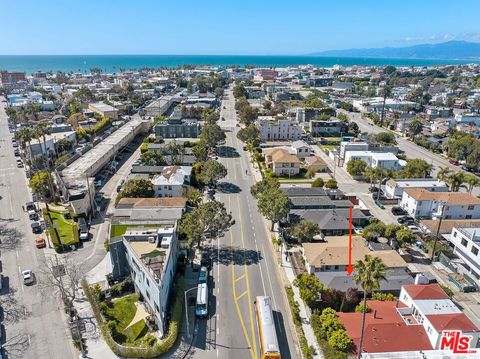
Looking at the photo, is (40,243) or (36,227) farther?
(36,227)

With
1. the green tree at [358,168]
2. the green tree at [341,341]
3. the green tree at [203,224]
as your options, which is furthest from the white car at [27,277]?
the green tree at [358,168]

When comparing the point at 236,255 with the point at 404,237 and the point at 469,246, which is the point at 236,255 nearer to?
the point at 404,237

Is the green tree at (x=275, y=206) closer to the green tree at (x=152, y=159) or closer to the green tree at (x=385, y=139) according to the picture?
the green tree at (x=152, y=159)

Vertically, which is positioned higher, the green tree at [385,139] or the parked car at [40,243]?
the green tree at [385,139]

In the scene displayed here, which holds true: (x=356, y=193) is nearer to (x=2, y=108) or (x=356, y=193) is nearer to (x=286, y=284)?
(x=286, y=284)

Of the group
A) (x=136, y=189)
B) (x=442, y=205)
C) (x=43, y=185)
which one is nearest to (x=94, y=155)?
(x=43, y=185)

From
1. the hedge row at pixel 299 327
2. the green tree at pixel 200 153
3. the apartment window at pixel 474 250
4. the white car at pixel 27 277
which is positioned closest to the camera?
the hedge row at pixel 299 327
